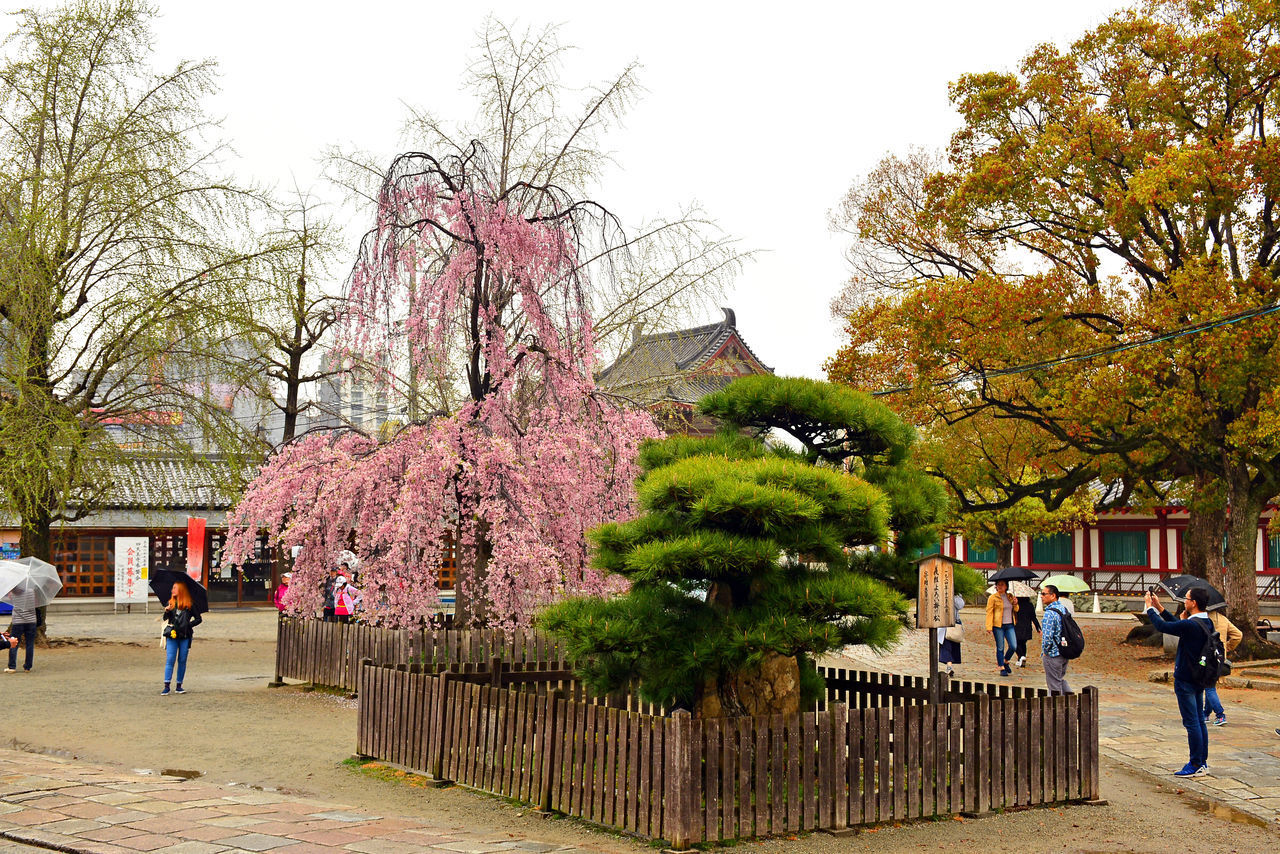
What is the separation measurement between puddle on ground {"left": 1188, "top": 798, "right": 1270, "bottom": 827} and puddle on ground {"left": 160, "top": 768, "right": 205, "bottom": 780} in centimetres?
868

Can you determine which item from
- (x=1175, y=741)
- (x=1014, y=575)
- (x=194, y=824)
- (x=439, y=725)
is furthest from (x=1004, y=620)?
(x=194, y=824)

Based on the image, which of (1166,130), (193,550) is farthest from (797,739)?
(193,550)

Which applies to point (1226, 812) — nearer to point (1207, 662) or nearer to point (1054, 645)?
point (1207, 662)

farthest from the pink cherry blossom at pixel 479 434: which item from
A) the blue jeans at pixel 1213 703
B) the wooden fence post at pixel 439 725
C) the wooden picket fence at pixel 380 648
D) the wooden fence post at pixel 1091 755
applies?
the blue jeans at pixel 1213 703

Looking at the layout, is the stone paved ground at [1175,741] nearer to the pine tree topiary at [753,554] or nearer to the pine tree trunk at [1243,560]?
the pine tree topiary at [753,554]

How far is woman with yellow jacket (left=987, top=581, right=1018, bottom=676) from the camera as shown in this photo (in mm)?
18891

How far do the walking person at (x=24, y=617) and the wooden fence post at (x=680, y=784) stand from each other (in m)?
13.1

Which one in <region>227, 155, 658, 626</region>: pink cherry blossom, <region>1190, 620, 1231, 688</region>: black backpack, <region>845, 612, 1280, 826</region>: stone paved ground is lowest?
<region>845, 612, 1280, 826</region>: stone paved ground

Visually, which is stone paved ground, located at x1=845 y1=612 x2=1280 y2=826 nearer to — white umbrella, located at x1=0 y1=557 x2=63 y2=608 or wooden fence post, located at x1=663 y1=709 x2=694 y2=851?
wooden fence post, located at x1=663 y1=709 x2=694 y2=851

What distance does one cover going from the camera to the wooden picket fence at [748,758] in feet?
24.0

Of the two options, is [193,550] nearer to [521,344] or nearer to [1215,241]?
[521,344]

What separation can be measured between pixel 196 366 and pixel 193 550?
1513 centimetres

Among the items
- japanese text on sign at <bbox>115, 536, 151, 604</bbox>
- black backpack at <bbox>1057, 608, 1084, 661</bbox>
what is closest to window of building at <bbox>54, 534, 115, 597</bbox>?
japanese text on sign at <bbox>115, 536, 151, 604</bbox>

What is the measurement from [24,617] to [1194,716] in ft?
54.2
